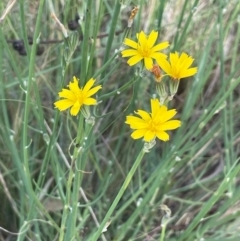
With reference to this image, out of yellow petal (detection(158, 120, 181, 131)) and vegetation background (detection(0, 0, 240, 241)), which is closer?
yellow petal (detection(158, 120, 181, 131))

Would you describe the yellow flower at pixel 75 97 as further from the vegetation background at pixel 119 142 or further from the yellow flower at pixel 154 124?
the vegetation background at pixel 119 142

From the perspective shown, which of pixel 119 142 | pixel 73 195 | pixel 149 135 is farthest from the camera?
pixel 119 142

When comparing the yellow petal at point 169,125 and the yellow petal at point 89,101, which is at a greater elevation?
the yellow petal at point 89,101

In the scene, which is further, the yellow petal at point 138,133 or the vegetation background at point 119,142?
the vegetation background at point 119,142

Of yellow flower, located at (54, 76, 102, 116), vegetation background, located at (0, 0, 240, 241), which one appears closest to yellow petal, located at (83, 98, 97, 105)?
yellow flower, located at (54, 76, 102, 116)

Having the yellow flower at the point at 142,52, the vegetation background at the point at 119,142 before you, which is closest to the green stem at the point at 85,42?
the yellow flower at the point at 142,52

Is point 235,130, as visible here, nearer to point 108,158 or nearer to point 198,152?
point 198,152

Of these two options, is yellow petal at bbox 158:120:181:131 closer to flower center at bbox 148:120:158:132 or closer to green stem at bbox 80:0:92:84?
flower center at bbox 148:120:158:132

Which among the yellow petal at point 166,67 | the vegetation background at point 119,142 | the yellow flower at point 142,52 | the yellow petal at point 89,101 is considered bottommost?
the vegetation background at point 119,142

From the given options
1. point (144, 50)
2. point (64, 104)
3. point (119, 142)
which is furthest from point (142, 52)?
point (119, 142)

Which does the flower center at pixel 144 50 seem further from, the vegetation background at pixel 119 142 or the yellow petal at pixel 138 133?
the vegetation background at pixel 119 142

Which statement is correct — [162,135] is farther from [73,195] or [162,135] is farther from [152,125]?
[73,195]
